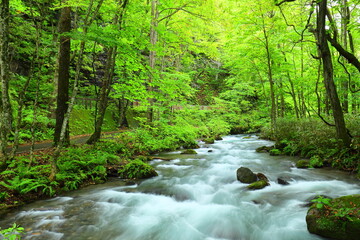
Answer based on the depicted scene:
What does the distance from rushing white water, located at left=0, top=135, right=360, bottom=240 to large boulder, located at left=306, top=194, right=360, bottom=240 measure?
0.36 metres

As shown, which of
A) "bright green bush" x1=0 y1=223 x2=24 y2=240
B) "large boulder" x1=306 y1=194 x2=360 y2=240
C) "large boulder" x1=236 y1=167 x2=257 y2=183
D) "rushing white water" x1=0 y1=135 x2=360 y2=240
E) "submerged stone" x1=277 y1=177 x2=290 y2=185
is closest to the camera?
"bright green bush" x1=0 y1=223 x2=24 y2=240

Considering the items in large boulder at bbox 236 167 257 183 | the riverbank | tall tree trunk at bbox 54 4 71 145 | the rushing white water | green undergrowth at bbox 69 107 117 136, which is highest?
tall tree trunk at bbox 54 4 71 145

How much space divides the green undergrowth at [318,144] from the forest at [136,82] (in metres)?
0.05

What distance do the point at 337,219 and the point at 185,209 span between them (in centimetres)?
331

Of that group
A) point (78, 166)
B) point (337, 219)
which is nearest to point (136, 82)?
point (78, 166)

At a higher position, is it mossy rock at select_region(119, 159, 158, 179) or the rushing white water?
mossy rock at select_region(119, 159, 158, 179)

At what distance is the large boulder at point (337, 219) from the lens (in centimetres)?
333

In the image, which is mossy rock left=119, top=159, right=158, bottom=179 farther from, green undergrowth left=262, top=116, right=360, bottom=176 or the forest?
green undergrowth left=262, top=116, right=360, bottom=176

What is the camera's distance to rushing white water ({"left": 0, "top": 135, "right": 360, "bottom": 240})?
4199 mm

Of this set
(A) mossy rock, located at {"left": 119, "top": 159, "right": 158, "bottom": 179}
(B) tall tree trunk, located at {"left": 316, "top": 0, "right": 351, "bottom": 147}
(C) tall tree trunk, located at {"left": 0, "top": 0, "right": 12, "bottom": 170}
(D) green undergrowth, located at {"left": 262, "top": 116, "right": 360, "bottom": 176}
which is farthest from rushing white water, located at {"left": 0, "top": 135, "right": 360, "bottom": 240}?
(C) tall tree trunk, located at {"left": 0, "top": 0, "right": 12, "bottom": 170}

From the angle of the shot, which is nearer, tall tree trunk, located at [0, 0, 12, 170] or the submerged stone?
tall tree trunk, located at [0, 0, 12, 170]

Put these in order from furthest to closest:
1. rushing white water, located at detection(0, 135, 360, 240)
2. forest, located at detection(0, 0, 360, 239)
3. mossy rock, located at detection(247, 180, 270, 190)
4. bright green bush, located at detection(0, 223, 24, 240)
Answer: mossy rock, located at detection(247, 180, 270, 190), forest, located at detection(0, 0, 360, 239), rushing white water, located at detection(0, 135, 360, 240), bright green bush, located at detection(0, 223, 24, 240)

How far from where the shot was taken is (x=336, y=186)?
594 cm

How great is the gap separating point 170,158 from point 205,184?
3.76m
